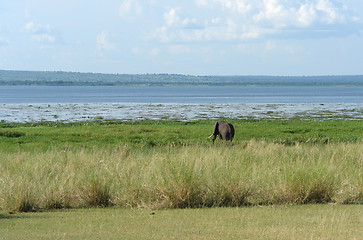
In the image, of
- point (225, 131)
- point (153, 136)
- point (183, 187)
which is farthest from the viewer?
point (153, 136)

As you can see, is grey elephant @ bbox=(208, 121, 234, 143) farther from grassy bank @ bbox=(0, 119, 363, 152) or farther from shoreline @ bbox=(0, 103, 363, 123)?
shoreline @ bbox=(0, 103, 363, 123)

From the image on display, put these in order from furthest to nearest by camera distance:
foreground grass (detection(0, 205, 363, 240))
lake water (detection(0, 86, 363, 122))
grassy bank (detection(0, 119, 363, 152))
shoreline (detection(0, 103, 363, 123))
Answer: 1. lake water (detection(0, 86, 363, 122))
2. shoreline (detection(0, 103, 363, 123))
3. grassy bank (detection(0, 119, 363, 152))
4. foreground grass (detection(0, 205, 363, 240))

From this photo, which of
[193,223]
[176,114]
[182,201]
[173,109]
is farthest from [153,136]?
[173,109]

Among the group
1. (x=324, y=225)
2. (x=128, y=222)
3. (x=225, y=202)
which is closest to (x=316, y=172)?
(x=225, y=202)

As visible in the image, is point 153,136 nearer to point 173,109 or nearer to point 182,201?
point 182,201

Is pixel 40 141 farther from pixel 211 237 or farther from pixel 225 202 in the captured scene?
pixel 211 237

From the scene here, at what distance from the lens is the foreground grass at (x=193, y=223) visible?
8.61m

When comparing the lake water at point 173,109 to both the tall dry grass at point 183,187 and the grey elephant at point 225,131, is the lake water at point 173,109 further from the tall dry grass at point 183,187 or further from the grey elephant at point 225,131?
the tall dry grass at point 183,187

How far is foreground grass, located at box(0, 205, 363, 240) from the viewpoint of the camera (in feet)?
28.2

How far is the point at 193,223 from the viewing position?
9594mm

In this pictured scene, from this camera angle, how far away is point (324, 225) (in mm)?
9156

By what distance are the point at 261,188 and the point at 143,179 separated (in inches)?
102

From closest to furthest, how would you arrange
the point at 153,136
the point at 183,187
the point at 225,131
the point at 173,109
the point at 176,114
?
1. the point at 183,187
2. the point at 225,131
3. the point at 153,136
4. the point at 176,114
5. the point at 173,109

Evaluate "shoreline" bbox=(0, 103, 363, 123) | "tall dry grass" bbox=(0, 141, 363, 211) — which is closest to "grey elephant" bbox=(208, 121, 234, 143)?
"tall dry grass" bbox=(0, 141, 363, 211)
